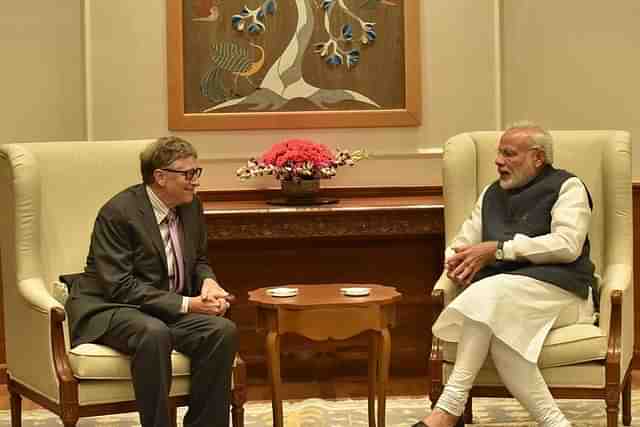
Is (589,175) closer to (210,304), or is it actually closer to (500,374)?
(500,374)

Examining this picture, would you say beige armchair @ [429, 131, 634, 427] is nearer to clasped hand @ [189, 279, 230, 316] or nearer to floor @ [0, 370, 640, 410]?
floor @ [0, 370, 640, 410]

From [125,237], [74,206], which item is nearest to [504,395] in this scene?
[125,237]

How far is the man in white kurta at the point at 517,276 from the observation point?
4641mm

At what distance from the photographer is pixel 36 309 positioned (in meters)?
4.59

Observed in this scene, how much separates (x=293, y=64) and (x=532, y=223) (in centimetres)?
174

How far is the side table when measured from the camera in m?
4.67

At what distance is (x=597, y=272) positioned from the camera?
521cm

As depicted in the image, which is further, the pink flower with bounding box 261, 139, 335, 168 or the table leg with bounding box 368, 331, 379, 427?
the pink flower with bounding box 261, 139, 335, 168

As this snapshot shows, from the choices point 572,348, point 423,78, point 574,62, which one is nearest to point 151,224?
point 572,348

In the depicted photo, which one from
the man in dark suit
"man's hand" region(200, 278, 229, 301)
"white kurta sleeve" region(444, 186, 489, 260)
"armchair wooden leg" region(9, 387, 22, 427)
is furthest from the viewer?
"white kurta sleeve" region(444, 186, 489, 260)

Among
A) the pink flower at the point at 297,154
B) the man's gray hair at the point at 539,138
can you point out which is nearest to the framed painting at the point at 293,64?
the pink flower at the point at 297,154

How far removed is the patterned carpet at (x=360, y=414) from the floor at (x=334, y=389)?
134 mm

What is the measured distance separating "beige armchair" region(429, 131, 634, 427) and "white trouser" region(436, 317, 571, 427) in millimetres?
69

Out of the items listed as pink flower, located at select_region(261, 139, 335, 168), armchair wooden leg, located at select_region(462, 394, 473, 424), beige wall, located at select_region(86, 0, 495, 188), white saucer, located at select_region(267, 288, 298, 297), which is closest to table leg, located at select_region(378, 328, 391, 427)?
white saucer, located at select_region(267, 288, 298, 297)
